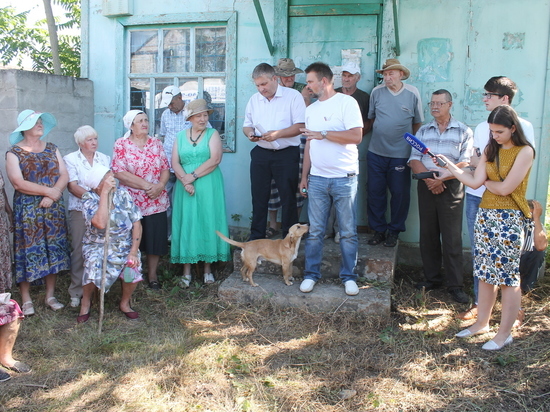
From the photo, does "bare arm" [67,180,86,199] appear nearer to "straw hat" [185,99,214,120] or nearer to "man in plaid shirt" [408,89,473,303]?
"straw hat" [185,99,214,120]

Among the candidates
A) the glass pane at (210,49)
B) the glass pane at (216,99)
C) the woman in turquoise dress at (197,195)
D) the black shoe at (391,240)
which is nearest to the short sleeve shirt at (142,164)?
the woman in turquoise dress at (197,195)

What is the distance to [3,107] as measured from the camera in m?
5.59

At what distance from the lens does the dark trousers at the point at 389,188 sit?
510cm

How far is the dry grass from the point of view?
313 cm

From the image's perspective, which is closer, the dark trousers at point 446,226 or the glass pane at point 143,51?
the dark trousers at point 446,226

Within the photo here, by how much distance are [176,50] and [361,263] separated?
142 inches

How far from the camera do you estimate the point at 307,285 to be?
4.52 m

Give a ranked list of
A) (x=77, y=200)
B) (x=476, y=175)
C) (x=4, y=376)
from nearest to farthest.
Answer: (x=4, y=376) < (x=476, y=175) < (x=77, y=200)

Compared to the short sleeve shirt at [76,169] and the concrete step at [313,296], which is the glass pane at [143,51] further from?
the concrete step at [313,296]

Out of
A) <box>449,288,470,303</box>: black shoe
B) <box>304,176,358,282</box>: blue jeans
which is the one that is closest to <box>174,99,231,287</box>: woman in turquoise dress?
<box>304,176,358,282</box>: blue jeans

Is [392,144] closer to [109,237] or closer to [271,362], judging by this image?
[271,362]

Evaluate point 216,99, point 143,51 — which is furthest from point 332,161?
point 143,51

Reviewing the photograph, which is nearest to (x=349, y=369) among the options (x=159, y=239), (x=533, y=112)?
(x=159, y=239)

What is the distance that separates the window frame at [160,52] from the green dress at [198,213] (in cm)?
95
